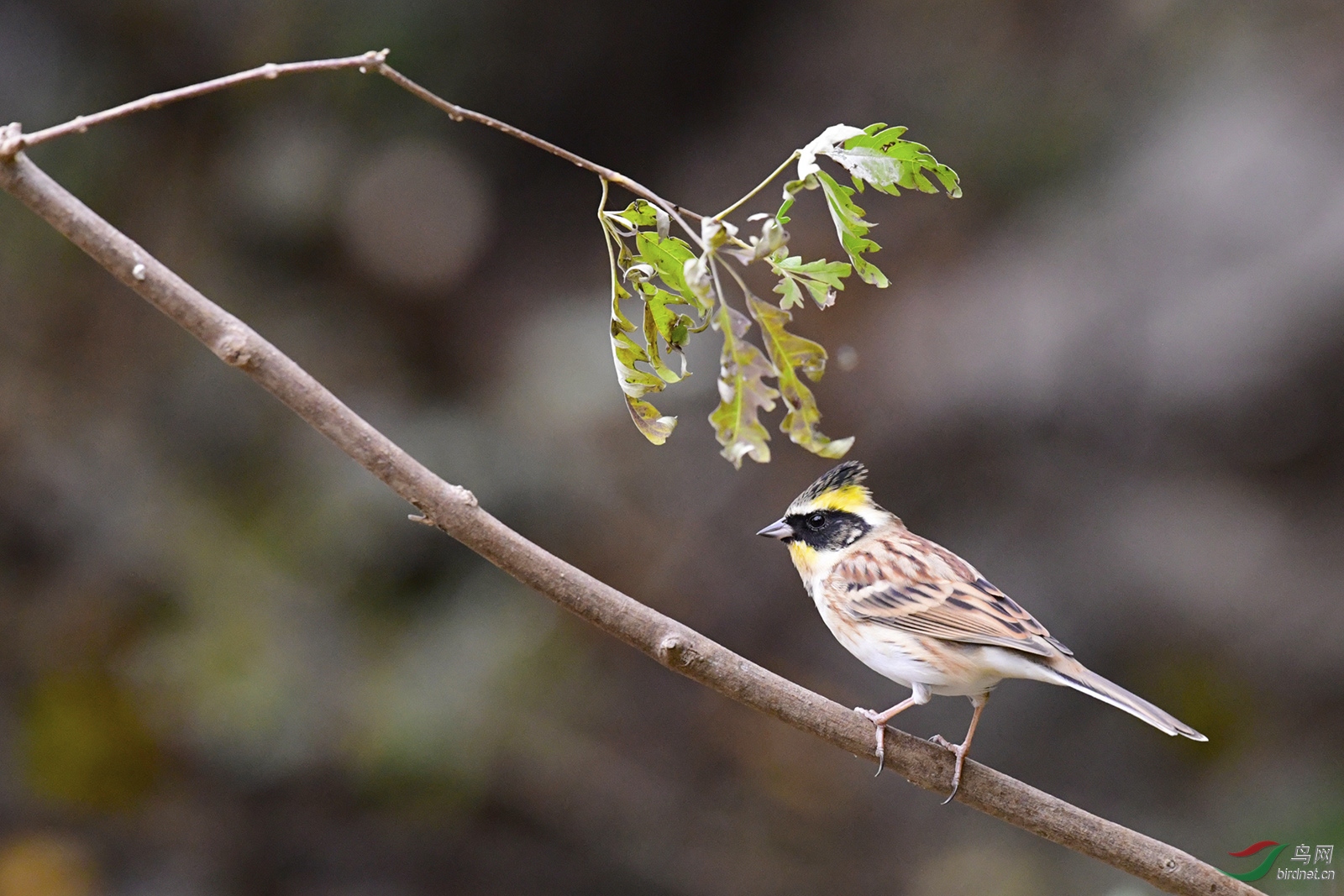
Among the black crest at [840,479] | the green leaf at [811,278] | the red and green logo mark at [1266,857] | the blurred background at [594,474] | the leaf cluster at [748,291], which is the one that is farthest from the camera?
the blurred background at [594,474]

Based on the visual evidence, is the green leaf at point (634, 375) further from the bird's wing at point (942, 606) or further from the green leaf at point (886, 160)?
the bird's wing at point (942, 606)

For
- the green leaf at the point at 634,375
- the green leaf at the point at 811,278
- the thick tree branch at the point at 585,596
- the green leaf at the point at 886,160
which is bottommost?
the thick tree branch at the point at 585,596

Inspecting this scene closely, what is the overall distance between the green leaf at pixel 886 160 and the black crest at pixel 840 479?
0.94 m

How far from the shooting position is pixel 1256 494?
5227 millimetres

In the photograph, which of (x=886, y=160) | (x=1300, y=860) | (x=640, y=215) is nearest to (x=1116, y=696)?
(x=886, y=160)

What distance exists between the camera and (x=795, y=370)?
5.63ft

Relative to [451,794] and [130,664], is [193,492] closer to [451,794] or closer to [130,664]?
[130,664]

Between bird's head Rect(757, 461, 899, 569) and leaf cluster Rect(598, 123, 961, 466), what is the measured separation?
0.83 m

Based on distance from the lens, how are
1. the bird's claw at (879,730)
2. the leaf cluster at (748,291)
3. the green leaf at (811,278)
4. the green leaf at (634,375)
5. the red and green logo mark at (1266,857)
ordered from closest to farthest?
the leaf cluster at (748,291), the green leaf at (811,278), the green leaf at (634,375), the bird's claw at (879,730), the red and green logo mark at (1266,857)

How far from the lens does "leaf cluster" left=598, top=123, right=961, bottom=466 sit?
5.38 feet

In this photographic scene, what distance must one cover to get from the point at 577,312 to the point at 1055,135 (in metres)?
2.49

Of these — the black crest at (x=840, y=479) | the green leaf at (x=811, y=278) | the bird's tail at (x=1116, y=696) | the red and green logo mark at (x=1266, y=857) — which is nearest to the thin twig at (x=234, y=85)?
the green leaf at (x=811, y=278)

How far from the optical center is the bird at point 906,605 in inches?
99.8

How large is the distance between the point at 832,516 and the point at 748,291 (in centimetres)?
109
